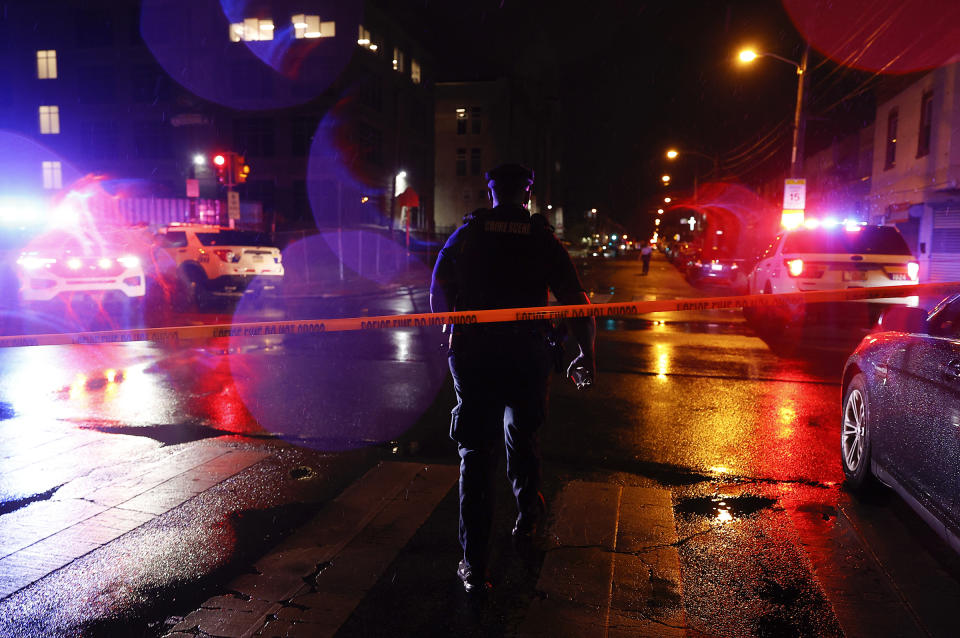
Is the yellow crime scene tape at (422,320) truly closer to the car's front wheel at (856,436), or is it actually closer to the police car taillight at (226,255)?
the car's front wheel at (856,436)

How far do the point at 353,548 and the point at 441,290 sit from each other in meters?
1.48

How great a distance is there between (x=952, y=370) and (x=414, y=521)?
9.58 ft

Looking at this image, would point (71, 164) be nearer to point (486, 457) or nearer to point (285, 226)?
point (285, 226)

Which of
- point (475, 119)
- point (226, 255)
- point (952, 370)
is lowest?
point (952, 370)

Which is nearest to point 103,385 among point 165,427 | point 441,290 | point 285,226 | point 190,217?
point 165,427

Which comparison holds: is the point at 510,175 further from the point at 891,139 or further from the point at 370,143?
the point at 370,143

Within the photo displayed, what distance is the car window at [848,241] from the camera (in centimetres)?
1126

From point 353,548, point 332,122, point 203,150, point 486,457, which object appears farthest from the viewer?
point 203,150

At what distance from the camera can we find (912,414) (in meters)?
3.76

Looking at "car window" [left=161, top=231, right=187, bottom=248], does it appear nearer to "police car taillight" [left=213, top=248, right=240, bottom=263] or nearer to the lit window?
"police car taillight" [left=213, top=248, right=240, bottom=263]

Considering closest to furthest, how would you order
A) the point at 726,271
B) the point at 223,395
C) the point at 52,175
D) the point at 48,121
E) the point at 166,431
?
1. the point at 166,431
2. the point at 223,395
3. the point at 726,271
4. the point at 48,121
5. the point at 52,175

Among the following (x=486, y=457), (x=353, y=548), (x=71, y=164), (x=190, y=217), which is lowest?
(x=353, y=548)

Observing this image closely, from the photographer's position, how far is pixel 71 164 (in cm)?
4481

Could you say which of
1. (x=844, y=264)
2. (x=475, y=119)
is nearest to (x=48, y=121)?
(x=475, y=119)
